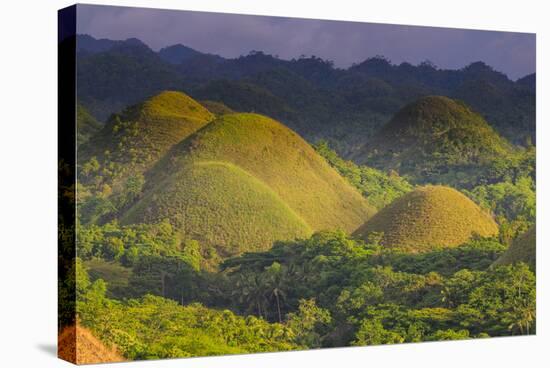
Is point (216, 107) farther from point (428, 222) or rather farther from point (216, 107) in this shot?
point (428, 222)

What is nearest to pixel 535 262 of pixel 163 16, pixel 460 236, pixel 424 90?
pixel 460 236

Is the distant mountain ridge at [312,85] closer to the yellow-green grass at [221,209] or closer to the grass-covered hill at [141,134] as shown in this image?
the grass-covered hill at [141,134]

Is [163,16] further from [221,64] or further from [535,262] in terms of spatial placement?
[535,262]

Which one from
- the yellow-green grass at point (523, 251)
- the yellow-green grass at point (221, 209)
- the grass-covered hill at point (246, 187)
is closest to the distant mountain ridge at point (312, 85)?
the grass-covered hill at point (246, 187)

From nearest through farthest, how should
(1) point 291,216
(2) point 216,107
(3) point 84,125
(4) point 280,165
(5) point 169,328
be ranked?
1. (3) point 84,125
2. (5) point 169,328
3. (2) point 216,107
4. (1) point 291,216
5. (4) point 280,165

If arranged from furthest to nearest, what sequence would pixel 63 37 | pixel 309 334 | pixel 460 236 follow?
1. pixel 460 236
2. pixel 309 334
3. pixel 63 37

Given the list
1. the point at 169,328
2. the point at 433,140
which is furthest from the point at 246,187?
the point at 433,140

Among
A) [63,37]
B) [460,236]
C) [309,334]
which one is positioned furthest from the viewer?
[460,236]
